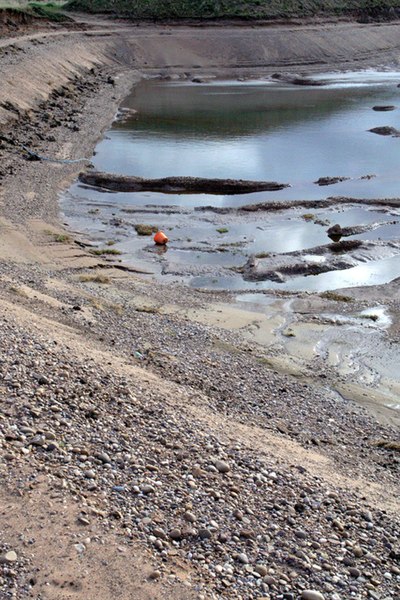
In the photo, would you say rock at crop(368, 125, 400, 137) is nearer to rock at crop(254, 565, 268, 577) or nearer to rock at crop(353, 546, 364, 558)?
rock at crop(353, 546, 364, 558)

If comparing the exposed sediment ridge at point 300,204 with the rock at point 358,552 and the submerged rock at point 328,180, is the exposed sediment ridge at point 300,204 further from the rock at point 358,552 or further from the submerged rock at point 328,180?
the rock at point 358,552

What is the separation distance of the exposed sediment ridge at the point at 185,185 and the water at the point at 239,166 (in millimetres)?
708

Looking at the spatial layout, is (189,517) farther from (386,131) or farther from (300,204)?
(386,131)

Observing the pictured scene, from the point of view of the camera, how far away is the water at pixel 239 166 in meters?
24.8

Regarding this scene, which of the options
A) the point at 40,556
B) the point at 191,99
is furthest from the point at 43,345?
the point at 191,99

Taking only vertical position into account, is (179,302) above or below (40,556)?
below

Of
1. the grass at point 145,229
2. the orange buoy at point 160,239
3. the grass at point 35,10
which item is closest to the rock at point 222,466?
the orange buoy at point 160,239

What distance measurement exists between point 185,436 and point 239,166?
86.4 feet

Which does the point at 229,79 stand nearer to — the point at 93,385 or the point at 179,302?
the point at 179,302

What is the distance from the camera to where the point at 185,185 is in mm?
32688

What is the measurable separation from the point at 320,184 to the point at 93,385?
76.4 ft

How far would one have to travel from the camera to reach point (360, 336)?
61.9 ft

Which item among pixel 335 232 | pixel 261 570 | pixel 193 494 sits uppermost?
pixel 193 494

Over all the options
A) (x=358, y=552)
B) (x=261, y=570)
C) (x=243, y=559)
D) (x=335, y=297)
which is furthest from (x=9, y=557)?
(x=335, y=297)
